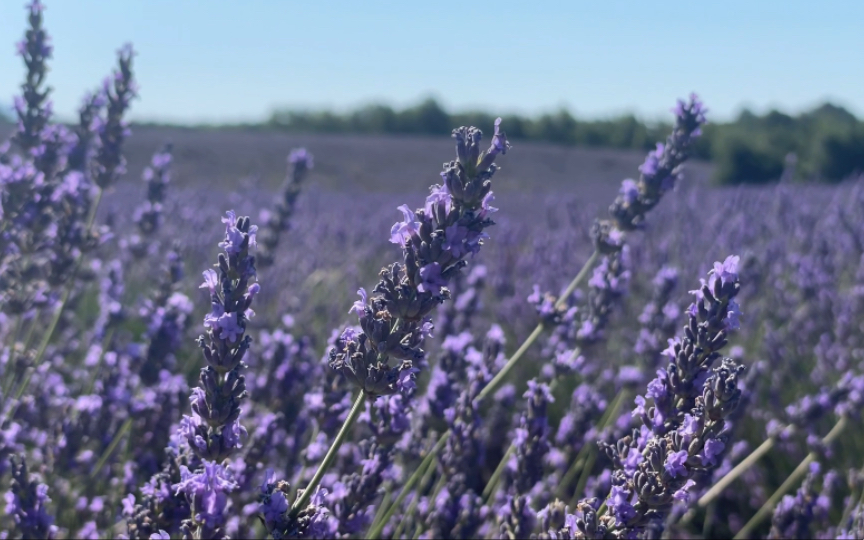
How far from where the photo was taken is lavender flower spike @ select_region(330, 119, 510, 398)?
1307 mm

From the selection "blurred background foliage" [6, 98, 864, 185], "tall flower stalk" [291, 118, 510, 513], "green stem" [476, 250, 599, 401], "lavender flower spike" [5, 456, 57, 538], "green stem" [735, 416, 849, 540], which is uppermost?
"blurred background foliage" [6, 98, 864, 185]

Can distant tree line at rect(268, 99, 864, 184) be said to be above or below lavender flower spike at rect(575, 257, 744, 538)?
above

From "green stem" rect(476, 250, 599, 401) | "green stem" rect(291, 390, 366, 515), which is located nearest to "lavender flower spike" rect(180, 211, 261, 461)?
"green stem" rect(291, 390, 366, 515)

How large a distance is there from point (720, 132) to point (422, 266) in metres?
28.4

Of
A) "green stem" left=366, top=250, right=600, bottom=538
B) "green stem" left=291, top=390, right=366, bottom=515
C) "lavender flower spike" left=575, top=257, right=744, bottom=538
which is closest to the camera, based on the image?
"green stem" left=291, top=390, right=366, bottom=515

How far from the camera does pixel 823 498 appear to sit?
257 cm

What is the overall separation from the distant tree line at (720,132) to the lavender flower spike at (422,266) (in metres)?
6.86

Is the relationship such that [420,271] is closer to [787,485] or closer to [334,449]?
[334,449]

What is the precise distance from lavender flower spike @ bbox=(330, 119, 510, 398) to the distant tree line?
6.86 m

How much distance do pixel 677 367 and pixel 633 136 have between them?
125ft

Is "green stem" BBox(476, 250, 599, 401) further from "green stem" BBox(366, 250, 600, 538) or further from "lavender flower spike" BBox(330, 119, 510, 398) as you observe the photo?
"lavender flower spike" BBox(330, 119, 510, 398)

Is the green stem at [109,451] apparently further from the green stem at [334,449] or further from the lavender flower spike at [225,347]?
the green stem at [334,449]

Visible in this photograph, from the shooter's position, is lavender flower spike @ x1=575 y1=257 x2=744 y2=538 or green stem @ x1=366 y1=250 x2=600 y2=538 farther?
green stem @ x1=366 y1=250 x2=600 y2=538

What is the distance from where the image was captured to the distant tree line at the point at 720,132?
23172 mm
